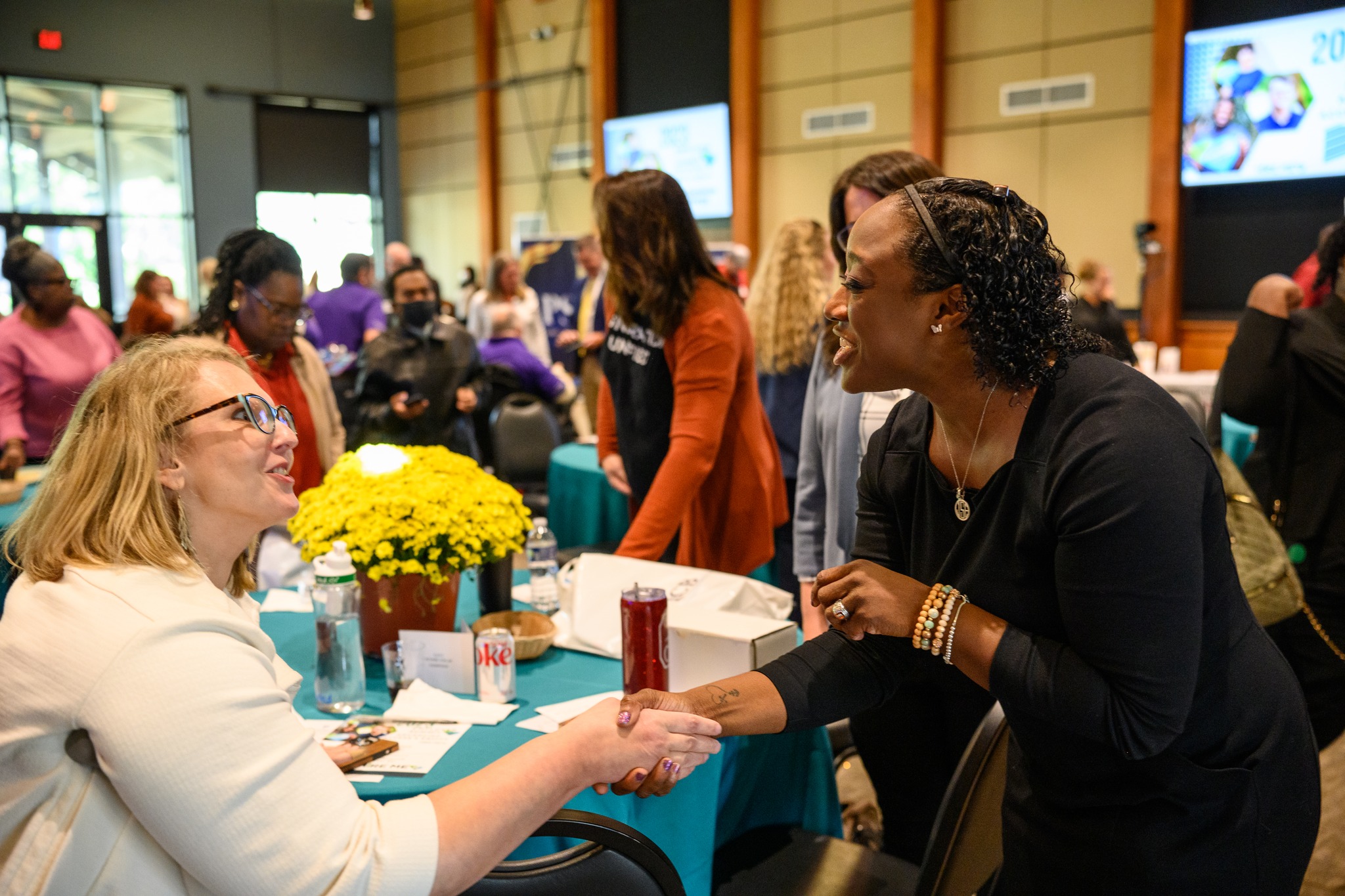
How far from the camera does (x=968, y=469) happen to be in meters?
1.34

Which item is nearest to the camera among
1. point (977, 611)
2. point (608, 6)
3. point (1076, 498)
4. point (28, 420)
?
point (1076, 498)

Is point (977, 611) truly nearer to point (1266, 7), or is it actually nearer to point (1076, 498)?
point (1076, 498)

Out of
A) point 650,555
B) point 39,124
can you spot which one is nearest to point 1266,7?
point 650,555

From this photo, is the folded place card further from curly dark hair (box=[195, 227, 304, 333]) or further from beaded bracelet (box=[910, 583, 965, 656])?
curly dark hair (box=[195, 227, 304, 333])

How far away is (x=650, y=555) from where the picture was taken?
256 cm

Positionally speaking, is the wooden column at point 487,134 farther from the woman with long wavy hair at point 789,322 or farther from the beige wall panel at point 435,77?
the woman with long wavy hair at point 789,322

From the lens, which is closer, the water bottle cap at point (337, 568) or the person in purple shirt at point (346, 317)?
the water bottle cap at point (337, 568)

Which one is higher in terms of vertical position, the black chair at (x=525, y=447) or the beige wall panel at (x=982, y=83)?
the beige wall panel at (x=982, y=83)

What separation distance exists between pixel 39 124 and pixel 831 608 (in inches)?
528

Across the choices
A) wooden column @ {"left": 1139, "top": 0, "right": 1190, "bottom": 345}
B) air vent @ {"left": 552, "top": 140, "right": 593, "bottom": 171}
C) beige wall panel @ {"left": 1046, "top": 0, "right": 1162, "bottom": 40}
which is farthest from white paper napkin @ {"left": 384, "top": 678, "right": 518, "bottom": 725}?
air vent @ {"left": 552, "top": 140, "right": 593, "bottom": 171}

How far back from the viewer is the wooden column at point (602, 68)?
37.3 feet

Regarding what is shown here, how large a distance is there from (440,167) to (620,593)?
12.7 metres

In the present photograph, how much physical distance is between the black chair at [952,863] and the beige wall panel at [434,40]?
1291 cm

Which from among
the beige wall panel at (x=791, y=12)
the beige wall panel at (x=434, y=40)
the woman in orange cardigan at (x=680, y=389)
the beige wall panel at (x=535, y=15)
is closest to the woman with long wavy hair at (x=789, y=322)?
the woman in orange cardigan at (x=680, y=389)
